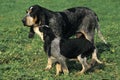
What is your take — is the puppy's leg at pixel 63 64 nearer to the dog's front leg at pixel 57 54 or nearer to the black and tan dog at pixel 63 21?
the dog's front leg at pixel 57 54

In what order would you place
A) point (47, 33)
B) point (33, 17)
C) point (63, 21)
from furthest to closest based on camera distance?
point (63, 21) → point (33, 17) → point (47, 33)

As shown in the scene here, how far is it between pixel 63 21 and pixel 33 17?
1116 mm

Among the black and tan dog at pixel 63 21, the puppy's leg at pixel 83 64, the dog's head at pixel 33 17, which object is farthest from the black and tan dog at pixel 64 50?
the dog's head at pixel 33 17

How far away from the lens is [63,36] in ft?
37.1

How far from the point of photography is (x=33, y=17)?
34.5 ft

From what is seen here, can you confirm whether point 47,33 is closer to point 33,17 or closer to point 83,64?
point 33,17

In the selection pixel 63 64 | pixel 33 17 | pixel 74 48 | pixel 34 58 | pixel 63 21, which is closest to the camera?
pixel 63 64

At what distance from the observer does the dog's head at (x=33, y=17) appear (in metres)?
10.5

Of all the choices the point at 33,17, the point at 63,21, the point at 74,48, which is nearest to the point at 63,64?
the point at 74,48

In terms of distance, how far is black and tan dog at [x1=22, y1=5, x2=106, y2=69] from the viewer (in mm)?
10562

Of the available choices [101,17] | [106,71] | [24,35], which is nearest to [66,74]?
[106,71]

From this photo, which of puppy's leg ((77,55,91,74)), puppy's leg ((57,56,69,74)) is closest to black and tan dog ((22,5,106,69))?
puppy's leg ((57,56,69,74))

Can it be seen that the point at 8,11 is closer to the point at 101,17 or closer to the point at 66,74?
the point at 101,17

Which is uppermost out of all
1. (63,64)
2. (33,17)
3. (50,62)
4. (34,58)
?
(33,17)
